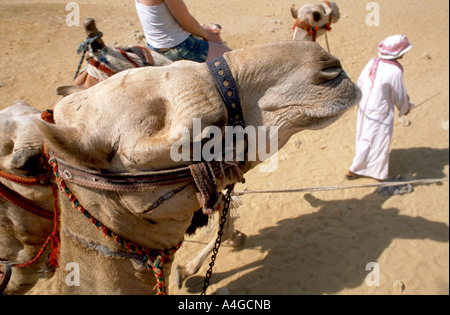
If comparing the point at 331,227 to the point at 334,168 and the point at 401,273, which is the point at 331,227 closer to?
the point at 401,273

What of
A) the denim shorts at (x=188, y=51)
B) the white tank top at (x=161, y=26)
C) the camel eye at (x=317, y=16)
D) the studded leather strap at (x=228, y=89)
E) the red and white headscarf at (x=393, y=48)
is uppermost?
the camel eye at (x=317, y=16)

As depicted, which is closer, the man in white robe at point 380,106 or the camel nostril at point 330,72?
the camel nostril at point 330,72

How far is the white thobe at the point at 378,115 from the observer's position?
481cm

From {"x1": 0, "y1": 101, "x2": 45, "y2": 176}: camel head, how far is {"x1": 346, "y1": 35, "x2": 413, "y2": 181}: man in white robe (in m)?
4.11

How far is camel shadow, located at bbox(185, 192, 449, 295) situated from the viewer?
395cm

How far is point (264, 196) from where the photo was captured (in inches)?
205

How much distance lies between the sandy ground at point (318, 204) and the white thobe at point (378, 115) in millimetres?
333

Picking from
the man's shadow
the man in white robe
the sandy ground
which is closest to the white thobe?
the man in white robe

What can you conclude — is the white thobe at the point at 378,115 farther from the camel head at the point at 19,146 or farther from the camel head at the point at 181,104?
the camel head at the point at 19,146

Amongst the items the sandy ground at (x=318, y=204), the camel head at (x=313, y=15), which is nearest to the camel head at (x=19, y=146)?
the sandy ground at (x=318, y=204)

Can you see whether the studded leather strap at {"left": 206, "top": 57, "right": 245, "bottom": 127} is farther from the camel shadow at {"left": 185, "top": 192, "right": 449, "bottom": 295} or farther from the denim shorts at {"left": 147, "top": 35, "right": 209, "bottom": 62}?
the camel shadow at {"left": 185, "top": 192, "right": 449, "bottom": 295}

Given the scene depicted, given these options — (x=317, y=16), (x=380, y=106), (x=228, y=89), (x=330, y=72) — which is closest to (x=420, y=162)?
(x=380, y=106)

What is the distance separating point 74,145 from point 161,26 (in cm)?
197

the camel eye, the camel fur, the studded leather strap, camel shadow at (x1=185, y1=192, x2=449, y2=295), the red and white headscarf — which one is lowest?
camel shadow at (x1=185, y1=192, x2=449, y2=295)
